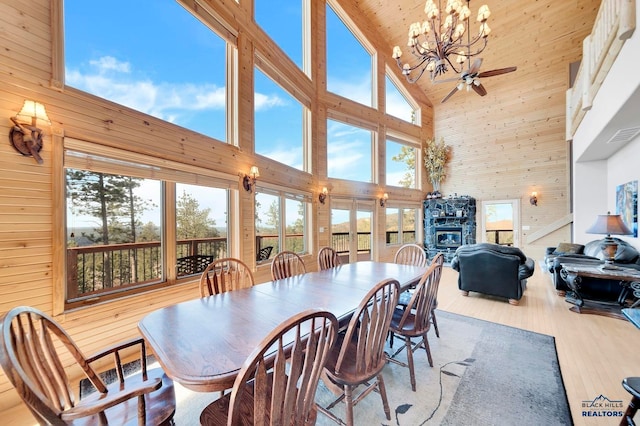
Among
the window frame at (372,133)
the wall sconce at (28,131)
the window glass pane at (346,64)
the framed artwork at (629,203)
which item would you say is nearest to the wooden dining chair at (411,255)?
the window frame at (372,133)

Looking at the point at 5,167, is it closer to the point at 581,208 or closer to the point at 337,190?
the point at 337,190

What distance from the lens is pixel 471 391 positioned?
6.59 feet

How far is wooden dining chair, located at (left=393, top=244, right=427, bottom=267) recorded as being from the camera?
134 inches

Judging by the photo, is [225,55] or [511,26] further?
[511,26]

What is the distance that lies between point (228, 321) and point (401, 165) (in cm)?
801

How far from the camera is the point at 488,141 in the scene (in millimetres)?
7906

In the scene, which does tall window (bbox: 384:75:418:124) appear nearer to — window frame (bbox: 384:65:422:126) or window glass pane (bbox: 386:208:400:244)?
window frame (bbox: 384:65:422:126)

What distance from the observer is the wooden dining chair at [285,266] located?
2.76 meters

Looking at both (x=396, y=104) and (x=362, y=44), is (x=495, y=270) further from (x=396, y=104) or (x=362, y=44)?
(x=362, y=44)

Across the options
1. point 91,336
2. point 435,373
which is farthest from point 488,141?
point 91,336

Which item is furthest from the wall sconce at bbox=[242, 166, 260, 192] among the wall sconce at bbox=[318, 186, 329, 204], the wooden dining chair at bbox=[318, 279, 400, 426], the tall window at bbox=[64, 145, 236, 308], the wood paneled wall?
the wooden dining chair at bbox=[318, 279, 400, 426]

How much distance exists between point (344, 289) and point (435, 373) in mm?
1118

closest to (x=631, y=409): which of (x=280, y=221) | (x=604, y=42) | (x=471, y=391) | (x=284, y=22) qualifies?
(x=471, y=391)

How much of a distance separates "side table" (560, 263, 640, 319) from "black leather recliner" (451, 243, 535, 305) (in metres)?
0.51
